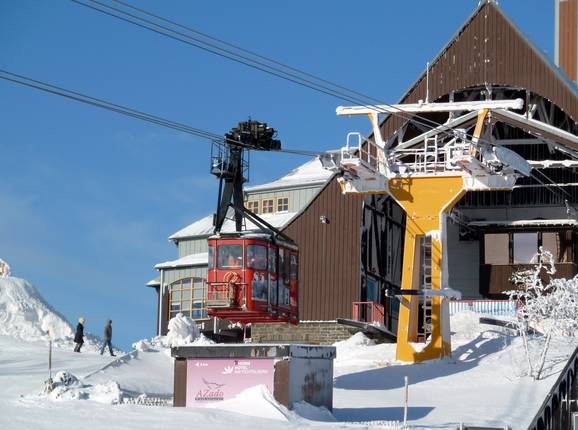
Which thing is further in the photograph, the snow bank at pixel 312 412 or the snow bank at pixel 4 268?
the snow bank at pixel 4 268

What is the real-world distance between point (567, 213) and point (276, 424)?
123 ft

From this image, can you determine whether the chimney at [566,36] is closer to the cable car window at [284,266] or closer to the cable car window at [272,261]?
the cable car window at [284,266]

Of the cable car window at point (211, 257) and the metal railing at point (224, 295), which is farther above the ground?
the cable car window at point (211, 257)

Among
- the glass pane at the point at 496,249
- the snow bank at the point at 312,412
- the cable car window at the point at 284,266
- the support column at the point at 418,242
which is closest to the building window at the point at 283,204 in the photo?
the glass pane at the point at 496,249

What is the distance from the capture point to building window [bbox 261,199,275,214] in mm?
59594

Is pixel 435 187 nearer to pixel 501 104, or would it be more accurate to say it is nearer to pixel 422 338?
pixel 501 104

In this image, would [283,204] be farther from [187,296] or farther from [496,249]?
[496,249]

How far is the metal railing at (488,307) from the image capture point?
48.3 meters

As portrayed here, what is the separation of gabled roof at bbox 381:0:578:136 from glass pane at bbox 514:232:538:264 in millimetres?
12747

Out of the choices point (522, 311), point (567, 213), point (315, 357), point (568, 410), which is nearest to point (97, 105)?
point (315, 357)

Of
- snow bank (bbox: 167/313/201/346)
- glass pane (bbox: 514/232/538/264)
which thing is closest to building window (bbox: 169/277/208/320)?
glass pane (bbox: 514/232/538/264)

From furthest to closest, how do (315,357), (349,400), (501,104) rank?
Answer: (501,104) < (349,400) < (315,357)

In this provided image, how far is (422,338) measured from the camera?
151 feet

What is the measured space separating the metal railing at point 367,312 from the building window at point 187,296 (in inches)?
388
